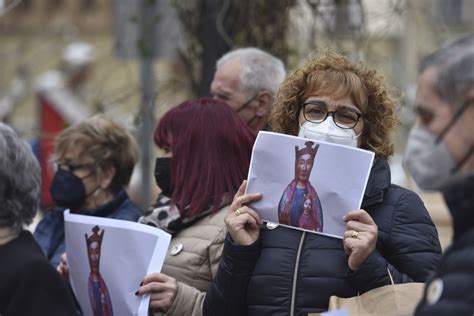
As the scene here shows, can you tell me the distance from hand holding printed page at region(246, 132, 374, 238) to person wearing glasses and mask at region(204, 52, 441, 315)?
0.06 m

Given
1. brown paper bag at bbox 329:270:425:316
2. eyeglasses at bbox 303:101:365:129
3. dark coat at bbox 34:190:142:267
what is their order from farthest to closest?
dark coat at bbox 34:190:142:267 < eyeglasses at bbox 303:101:365:129 < brown paper bag at bbox 329:270:425:316

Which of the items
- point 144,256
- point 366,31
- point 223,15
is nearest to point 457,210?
point 144,256

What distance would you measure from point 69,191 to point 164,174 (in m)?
0.77

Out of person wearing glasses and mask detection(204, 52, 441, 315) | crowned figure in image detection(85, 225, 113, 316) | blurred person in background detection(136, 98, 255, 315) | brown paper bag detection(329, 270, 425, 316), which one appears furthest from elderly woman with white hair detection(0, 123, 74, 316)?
brown paper bag detection(329, 270, 425, 316)

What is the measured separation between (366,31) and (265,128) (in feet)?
7.56

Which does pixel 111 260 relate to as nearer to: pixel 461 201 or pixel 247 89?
pixel 247 89

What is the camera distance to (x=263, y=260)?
136 inches

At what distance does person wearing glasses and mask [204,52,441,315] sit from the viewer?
10.9ft

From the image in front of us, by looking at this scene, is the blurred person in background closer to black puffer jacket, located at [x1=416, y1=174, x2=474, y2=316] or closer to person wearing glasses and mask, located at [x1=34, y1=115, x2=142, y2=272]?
person wearing glasses and mask, located at [x1=34, y1=115, x2=142, y2=272]

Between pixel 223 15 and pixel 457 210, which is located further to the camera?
pixel 223 15

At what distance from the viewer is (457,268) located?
8.36 feet

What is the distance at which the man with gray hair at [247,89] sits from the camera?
4727mm

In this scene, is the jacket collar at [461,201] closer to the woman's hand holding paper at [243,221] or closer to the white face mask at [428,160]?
the white face mask at [428,160]

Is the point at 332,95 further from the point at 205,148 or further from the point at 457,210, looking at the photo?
the point at 457,210
